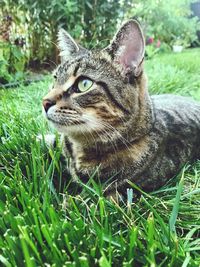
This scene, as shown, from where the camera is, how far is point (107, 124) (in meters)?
1.61

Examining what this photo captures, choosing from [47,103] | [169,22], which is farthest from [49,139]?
[169,22]

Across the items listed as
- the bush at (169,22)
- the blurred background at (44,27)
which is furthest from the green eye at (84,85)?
the bush at (169,22)

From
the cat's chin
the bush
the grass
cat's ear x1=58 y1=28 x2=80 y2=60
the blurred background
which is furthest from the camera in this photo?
the bush

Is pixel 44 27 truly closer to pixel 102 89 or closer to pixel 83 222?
pixel 102 89

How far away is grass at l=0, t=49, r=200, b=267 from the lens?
1.13 meters

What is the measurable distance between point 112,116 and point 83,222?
19.7 inches

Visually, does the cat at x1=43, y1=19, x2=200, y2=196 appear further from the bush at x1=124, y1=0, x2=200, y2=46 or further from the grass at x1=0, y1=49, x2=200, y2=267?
the bush at x1=124, y1=0, x2=200, y2=46

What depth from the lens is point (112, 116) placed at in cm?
162

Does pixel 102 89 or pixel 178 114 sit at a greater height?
pixel 102 89

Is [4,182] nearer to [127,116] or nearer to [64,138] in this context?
[64,138]

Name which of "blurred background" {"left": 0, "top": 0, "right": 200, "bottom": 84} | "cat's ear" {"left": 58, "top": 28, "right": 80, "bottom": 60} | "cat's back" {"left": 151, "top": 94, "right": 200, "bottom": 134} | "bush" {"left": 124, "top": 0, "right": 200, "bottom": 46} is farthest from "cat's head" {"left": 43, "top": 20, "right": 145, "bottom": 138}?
"bush" {"left": 124, "top": 0, "right": 200, "bottom": 46}

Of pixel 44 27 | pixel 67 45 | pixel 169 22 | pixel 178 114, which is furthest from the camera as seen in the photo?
pixel 169 22

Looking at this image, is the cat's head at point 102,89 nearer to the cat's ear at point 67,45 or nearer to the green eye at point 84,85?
the green eye at point 84,85

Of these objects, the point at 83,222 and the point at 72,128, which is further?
the point at 72,128
